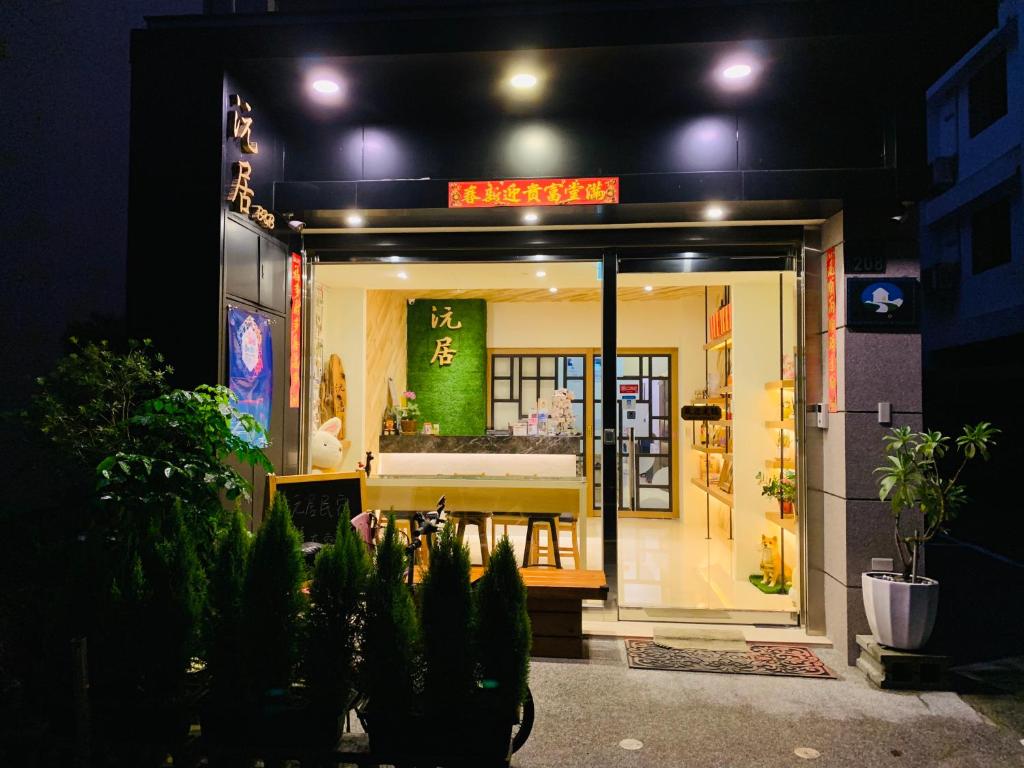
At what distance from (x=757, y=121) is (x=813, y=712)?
11.4 ft

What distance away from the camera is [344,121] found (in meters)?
4.55

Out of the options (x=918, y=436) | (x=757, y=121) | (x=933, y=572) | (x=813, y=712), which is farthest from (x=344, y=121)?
(x=933, y=572)

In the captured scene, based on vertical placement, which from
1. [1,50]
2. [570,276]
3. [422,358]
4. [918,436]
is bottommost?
[918,436]

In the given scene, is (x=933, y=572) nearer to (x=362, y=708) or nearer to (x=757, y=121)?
(x=757, y=121)

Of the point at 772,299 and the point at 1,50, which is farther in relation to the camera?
the point at 772,299

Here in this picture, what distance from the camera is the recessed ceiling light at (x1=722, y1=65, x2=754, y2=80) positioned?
3.87 metres

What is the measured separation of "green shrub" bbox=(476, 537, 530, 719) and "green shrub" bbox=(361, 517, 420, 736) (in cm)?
17

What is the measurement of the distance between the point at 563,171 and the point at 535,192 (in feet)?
0.90

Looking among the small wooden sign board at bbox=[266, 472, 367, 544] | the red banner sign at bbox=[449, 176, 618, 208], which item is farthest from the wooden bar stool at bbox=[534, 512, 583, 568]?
the red banner sign at bbox=[449, 176, 618, 208]

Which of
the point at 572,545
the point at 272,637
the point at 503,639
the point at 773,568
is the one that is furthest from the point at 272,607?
the point at 773,568

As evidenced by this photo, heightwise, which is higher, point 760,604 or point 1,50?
point 1,50

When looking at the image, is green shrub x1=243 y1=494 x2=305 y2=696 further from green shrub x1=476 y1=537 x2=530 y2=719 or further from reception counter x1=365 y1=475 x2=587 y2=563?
reception counter x1=365 y1=475 x2=587 y2=563

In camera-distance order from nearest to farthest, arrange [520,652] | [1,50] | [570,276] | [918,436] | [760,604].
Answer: [520,652] → [1,50] → [918,436] → [760,604] → [570,276]

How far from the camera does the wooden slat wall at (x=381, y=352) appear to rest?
23.9ft
